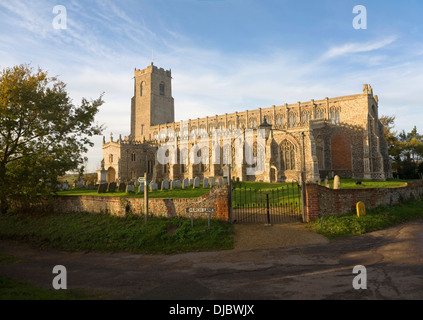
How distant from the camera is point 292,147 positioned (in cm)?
3136

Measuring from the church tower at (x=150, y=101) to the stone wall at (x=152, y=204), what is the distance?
42.5 metres

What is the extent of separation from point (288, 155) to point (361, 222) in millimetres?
21429

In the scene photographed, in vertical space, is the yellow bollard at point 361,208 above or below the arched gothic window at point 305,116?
below

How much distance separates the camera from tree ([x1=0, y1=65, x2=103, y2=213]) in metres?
14.0

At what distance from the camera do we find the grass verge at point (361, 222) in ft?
32.5

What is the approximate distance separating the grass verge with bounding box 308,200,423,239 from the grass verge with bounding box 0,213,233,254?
11.7ft

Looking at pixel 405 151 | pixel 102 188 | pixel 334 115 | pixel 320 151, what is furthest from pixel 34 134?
pixel 405 151

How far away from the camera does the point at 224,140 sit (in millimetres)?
35781

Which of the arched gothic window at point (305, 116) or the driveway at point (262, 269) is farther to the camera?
the arched gothic window at point (305, 116)

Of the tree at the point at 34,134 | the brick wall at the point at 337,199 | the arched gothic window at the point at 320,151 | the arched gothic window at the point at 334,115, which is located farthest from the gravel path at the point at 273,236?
the arched gothic window at the point at 334,115

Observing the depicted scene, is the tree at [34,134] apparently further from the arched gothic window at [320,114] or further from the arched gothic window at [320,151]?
the arched gothic window at [320,114]

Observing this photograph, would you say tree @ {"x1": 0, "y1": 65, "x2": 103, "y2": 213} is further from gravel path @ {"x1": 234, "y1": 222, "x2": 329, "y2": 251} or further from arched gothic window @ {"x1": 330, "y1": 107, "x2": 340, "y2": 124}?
arched gothic window @ {"x1": 330, "y1": 107, "x2": 340, "y2": 124}

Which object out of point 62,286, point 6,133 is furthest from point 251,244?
point 6,133

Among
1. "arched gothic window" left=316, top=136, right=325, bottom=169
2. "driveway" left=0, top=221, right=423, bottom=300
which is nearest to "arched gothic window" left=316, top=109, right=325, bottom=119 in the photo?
"arched gothic window" left=316, top=136, right=325, bottom=169
